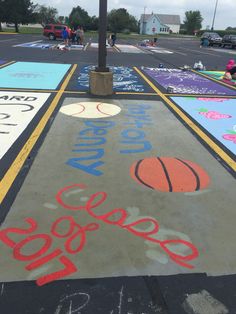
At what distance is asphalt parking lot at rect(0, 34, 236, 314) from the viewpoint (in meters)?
2.92

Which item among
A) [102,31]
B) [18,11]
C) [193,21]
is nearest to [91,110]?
[102,31]

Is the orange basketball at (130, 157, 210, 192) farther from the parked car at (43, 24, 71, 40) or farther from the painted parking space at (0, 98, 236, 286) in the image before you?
the parked car at (43, 24, 71, 40)

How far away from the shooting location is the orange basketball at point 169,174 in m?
4.80

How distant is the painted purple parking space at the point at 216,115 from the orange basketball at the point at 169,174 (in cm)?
141

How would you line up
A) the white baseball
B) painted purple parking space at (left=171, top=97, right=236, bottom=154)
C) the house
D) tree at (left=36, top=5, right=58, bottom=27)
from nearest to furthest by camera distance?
painted purple parking space at (left=171, top=97, right=236, bottom=154) → the white baseball → tree at (left=36, top=5, right=58, bottom=27) → the house

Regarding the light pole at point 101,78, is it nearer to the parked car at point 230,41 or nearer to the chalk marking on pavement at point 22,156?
the chalk marking on pavement at point 22,156

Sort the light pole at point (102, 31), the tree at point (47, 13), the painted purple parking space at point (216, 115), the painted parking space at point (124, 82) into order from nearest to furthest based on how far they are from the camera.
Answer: the painted purple parking space at point (216, 115) < the light pole at point (102, 31) < the painted parking space at point (124, 82) < the tree at point (47, 13)

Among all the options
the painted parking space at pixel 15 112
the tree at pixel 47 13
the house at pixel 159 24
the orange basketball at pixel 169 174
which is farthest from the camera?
the house at pixel 159 24

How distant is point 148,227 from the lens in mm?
3814

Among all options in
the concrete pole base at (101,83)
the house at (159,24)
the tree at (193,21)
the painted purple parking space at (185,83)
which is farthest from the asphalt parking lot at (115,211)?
the house at (159,24)

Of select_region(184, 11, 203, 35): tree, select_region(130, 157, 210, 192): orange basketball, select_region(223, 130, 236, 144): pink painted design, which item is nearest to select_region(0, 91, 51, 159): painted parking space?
select_region(130, 157, 210, 192): orange basketball

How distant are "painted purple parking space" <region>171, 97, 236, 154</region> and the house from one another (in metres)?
118

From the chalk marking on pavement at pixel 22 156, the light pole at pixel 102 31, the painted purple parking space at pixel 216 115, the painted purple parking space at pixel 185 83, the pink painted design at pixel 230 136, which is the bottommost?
the painted purple parking space at pixel 185 83

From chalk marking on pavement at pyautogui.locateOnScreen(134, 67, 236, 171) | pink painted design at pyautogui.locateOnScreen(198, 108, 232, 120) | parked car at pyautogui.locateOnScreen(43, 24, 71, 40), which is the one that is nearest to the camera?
chalk marking on pavement at pyautogui.locateOnScreen(134, 67, 236, 171)
